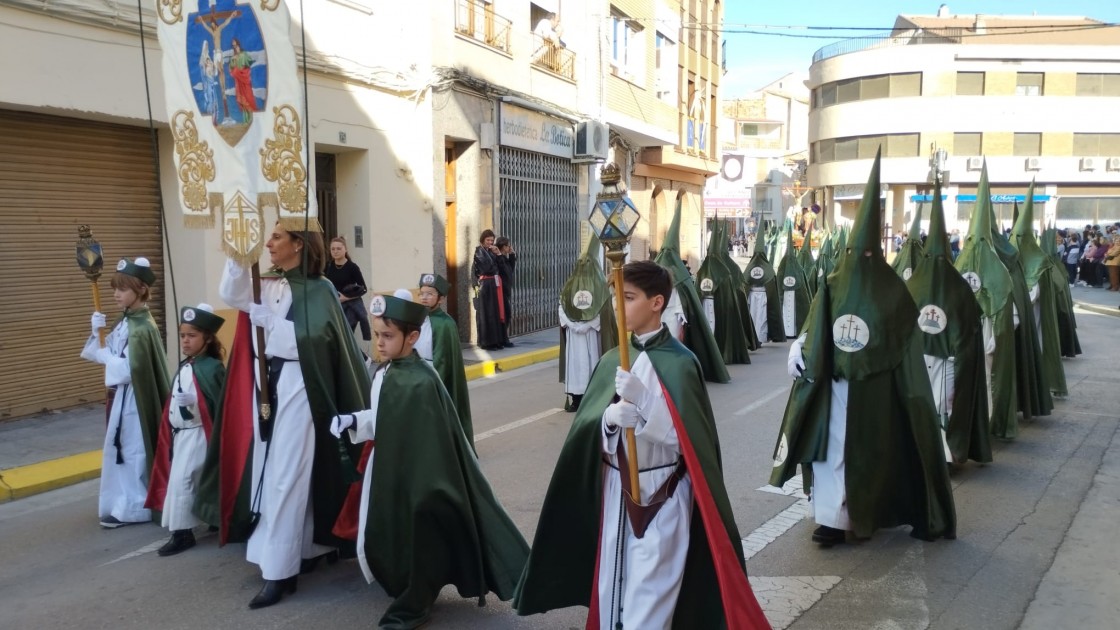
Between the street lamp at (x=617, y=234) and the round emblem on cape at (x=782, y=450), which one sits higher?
the street lamp at (x=617, y=234)

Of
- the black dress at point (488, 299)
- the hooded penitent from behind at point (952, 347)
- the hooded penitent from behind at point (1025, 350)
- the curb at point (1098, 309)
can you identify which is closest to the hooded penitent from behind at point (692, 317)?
the hooded penitent from behind at point (1025, 350)

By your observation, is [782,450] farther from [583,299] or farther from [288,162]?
[583,299]

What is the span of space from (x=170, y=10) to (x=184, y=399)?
2178 millimetres

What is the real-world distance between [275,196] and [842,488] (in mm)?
3589

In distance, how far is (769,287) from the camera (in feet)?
51.2

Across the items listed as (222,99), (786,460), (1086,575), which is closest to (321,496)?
(222,99)

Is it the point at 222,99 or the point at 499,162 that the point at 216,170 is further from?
the point at 499,162

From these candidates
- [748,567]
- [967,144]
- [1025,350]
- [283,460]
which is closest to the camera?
[283,460]

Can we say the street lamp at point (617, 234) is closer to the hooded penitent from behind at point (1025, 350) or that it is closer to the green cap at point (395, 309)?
the green cap at point (395, 309)

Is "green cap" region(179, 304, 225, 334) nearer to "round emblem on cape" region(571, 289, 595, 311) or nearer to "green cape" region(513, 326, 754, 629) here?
"green cape" region(513, 326, 754, 629)

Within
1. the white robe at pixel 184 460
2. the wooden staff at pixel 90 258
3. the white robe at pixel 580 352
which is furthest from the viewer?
the white robe at pixel 580 352

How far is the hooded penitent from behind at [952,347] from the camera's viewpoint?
21.8 ft

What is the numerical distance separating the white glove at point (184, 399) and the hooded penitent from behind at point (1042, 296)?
8.21 m

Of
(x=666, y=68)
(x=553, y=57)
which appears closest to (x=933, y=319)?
(x=553, y=57)
